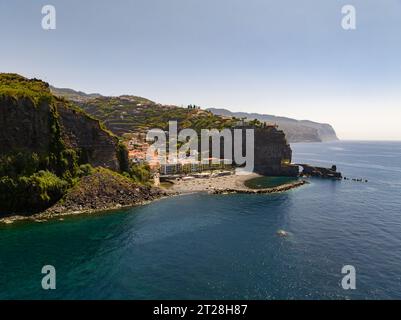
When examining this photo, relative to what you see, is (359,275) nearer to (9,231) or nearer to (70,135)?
(9,231)

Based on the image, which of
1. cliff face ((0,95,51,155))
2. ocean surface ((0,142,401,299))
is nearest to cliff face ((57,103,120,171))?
cliff face ((0,95,51,155))

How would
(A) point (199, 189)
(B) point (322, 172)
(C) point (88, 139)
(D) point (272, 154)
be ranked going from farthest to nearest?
A: (D) point (272, 154) → (B) point (322, 172) → (A) point (199, 189) → (C) point (88, 139)

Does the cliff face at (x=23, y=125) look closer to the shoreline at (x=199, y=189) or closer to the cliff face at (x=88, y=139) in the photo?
the cliff face at (x=88, y=139)

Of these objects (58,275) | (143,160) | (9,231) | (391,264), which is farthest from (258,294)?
(143,160)

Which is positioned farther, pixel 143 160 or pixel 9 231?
pixel 143 160

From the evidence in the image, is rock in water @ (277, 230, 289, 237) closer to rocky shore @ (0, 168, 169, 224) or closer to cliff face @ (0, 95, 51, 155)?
rocky shore @ (0, 168, 169, 224)

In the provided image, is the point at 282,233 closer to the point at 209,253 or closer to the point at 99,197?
the point at 209,253

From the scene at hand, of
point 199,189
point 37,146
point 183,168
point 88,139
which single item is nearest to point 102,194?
point 88,139

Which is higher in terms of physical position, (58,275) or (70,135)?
(70,135)
